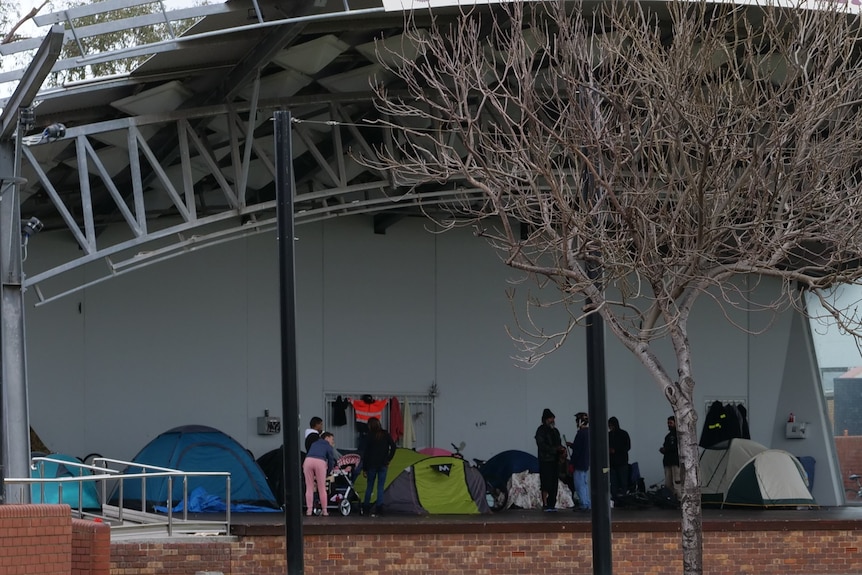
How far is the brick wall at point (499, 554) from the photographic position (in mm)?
16344

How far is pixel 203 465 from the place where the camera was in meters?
22.2

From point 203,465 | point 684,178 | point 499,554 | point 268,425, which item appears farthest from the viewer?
point 268,425

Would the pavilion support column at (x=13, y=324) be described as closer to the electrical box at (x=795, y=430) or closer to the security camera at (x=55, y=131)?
the security camera at (x=55, y=131)

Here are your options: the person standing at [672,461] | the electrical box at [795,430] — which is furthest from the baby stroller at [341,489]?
the electrical box at [795,430]

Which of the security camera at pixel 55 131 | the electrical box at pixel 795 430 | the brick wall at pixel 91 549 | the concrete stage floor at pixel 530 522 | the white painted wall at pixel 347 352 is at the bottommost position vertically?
the concrete stage floor at pixel 530 522

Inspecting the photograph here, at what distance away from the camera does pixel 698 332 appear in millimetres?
28969

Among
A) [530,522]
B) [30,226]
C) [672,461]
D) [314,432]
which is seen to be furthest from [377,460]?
[30,226]

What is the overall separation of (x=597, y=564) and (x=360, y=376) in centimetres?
1354

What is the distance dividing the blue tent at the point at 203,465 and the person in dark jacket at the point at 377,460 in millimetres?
2011

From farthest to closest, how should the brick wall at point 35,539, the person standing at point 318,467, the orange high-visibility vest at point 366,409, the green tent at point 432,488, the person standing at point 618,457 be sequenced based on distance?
the orange high-visibility vest at point 366,409 < the person standing at point 618,457 < the green tent at point 432,488 < the person standing at point 318,467 < the brick wall at point 35,539

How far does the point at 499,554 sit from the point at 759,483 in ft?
23.1

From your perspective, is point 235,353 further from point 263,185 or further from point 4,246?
point 4,246

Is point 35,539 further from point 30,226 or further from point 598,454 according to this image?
point 30,226

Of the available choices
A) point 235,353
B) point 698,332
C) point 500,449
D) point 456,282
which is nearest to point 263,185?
point 235,353
